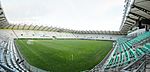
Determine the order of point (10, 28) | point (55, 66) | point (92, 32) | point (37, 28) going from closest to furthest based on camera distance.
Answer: point (55, 66) < point (10, 28) < point (37, 28) < point (92, 32)

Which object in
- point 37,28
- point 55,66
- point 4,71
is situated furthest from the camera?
point 37,28

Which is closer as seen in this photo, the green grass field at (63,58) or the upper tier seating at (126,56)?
the upper tier seating at (126,56)

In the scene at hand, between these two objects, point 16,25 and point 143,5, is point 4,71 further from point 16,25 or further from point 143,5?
point 16,25

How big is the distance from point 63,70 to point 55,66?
1297 mm

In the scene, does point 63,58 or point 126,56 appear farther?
point 63,58

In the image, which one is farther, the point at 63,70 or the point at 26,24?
the point at 26,24

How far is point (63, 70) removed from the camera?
1237 centimetres

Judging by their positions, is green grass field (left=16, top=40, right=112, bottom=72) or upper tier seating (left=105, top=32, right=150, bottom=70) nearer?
upper tier seating (left=105, top=32, right=150, bottom=70)

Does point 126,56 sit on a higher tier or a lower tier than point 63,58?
higher

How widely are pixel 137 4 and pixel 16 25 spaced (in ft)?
148

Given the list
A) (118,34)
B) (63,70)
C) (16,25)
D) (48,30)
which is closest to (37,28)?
(48,30)

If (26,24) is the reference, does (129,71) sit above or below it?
below

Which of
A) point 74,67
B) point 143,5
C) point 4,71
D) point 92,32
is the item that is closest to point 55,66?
point 74,67

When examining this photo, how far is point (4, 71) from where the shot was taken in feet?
20.9
